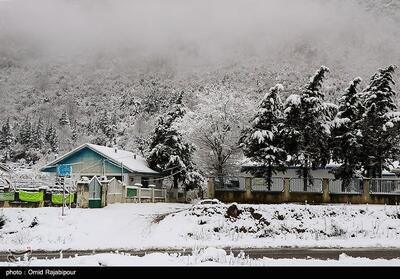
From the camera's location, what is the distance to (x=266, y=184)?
3694 centimetres

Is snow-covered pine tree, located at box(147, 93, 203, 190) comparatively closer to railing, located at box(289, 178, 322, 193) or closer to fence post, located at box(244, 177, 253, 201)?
fence post, located at box(244, 177, 253, 201)

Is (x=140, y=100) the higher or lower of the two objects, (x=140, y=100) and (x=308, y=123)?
the higher

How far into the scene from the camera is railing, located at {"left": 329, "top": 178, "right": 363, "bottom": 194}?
33094 mm

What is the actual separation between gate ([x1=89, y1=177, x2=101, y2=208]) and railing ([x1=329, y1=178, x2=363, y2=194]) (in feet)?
54.8

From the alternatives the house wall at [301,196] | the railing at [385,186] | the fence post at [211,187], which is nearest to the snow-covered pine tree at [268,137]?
the house wall at [301,196]

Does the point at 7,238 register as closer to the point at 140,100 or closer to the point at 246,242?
the point at 246,242

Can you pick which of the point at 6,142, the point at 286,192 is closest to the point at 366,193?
the point at 286,192

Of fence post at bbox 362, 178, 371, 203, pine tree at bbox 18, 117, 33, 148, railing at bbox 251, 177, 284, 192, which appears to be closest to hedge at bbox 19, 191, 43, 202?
railing at bbox 251, 177, 284, 192

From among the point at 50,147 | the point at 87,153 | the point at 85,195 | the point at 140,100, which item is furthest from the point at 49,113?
the point at 85,195

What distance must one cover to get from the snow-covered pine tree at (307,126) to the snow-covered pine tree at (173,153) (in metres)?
16.5

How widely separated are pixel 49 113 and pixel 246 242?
18690 cm

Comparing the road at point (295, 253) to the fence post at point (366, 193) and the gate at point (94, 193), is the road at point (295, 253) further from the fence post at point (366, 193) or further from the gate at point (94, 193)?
the fence post at point (366, 193)

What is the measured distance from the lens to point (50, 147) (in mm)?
125562
